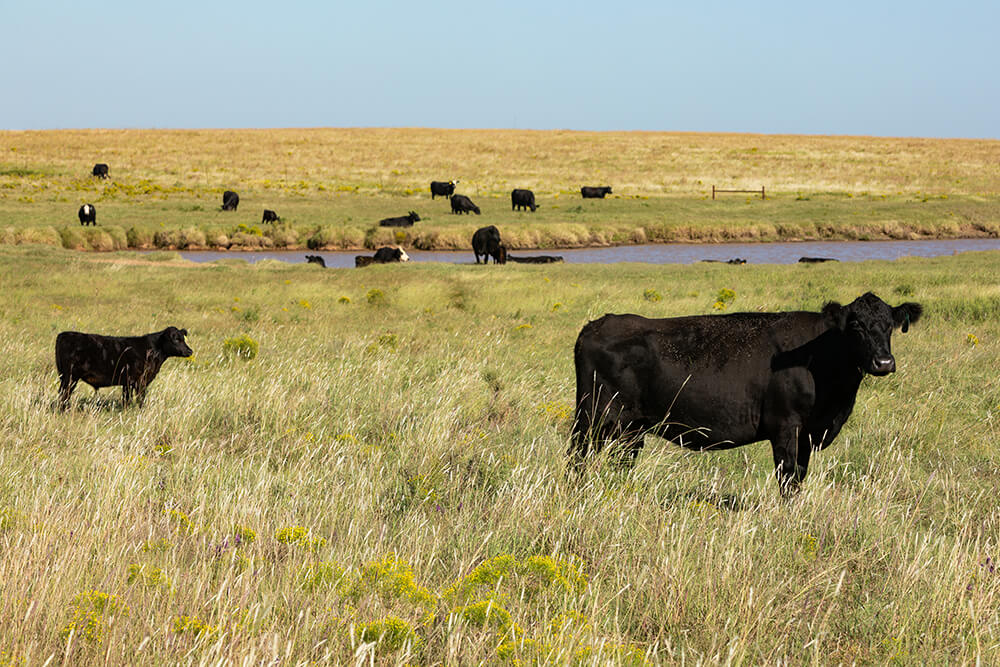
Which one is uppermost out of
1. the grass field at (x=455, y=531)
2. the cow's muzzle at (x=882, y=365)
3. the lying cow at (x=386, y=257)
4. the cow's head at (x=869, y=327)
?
the cow's head at (x=869, y=327)

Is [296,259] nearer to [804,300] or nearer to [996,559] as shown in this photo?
[804,300]

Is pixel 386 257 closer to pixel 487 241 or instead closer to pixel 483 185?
pixel 487 241

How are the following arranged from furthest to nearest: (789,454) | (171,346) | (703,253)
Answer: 1. (703,253)
2. (171,346)
3. (789,454)

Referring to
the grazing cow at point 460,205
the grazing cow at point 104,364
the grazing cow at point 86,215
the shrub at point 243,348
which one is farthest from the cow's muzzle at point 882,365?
the grazing cow at point 460,205

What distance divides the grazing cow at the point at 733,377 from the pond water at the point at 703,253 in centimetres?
2553

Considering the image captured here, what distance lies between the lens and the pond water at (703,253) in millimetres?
32812

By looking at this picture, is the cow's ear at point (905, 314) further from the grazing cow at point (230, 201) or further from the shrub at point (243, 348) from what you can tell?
the grazing cow at point (230, 201)

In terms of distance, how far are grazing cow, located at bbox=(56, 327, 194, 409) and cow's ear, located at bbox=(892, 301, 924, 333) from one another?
6.48 m

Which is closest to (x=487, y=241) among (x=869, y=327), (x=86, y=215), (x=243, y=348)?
(x=243, y=348)

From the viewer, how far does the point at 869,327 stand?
219 inches

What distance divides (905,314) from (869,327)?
0.45 metres

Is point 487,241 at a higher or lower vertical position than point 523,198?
lower

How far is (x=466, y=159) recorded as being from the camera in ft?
246

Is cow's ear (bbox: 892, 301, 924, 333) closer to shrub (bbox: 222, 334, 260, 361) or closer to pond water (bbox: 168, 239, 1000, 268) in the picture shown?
shrub (bbox: 222, 334, 260, 361)
